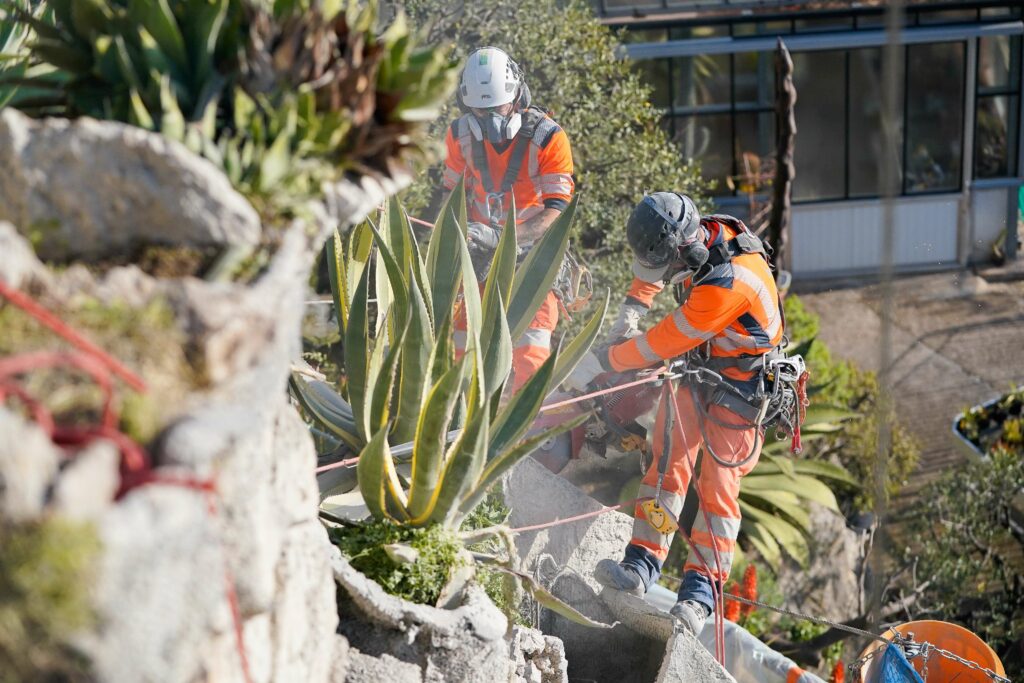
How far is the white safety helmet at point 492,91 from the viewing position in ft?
19.1

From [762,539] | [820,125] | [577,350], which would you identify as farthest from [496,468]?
[820,125]

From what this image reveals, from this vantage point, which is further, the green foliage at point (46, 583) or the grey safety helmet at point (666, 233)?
the grey safety helmet at point (666, 233)

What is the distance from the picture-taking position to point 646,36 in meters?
13.3

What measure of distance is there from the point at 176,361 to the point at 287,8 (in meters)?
0.93

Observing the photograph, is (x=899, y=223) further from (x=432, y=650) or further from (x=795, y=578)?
(x=432, y=650)

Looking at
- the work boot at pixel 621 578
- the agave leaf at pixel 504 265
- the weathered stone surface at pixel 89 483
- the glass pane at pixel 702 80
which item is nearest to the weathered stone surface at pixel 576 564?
the work boot at pixel 621 578

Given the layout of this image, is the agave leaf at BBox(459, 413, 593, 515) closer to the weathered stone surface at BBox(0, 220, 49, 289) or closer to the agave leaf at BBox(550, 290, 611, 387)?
the agave leaf at BBox(550, 290, 611, 387)

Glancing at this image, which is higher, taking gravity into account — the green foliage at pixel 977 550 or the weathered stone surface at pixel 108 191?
the weathered stone surface at pixel 108 191

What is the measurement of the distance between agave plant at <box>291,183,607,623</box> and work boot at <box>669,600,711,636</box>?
1.20m

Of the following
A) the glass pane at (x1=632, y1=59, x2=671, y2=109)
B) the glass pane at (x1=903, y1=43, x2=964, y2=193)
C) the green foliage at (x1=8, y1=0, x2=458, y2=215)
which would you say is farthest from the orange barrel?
the glass pane at (x1=903, y1=43, x2=964, y2=193)

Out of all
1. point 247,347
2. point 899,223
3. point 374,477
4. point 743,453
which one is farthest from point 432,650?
point 899,223

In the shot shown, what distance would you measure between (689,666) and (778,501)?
3.93m

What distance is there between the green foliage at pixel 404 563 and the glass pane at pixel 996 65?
12663mm

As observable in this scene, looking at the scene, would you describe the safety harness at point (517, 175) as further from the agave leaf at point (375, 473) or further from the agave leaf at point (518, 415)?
the agave leaf at point (375, 473)
